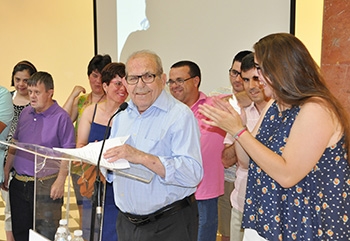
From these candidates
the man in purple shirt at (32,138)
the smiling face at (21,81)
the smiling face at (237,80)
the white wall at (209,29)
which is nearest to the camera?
the man in purple shirt at (32,138)

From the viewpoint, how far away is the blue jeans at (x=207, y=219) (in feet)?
9.47

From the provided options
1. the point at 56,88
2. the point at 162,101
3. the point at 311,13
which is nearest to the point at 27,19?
the point at 56,88

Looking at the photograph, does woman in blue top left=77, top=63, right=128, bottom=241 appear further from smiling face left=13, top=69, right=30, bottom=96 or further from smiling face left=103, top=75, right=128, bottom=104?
smiling face left=13, top=69, right=30, bottom=96

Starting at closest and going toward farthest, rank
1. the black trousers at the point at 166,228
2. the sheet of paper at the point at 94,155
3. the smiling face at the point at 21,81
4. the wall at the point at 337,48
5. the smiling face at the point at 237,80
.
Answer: the sheet of paper at the point at 94,155
the black trousers at the point at 166,228
the wall at the point at 337,48
the smiling face at the point at 237,80
the smiling face at the point at 21,81

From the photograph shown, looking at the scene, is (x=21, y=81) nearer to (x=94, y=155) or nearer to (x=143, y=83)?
(x=143, y=83)

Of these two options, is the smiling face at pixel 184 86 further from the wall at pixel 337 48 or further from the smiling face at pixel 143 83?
the smiling face at pixel 143 83

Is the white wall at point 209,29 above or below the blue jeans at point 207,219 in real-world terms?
above

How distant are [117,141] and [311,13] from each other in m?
1.93

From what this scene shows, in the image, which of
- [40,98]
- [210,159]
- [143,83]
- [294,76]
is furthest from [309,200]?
[40,98]

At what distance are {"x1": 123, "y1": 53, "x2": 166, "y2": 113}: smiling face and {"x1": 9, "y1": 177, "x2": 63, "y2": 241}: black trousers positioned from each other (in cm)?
58

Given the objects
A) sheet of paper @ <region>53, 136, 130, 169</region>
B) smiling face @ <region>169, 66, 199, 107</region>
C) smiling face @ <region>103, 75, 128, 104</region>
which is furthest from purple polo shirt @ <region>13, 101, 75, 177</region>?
sheet of paper @ <region>53, 136, 130, 169</region>

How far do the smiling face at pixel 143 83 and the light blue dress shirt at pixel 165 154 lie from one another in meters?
0.03

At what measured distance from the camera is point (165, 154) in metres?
2.03

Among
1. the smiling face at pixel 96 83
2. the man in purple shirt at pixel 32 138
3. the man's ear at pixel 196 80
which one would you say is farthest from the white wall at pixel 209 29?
the man in purple shirt at pixel 32 138
